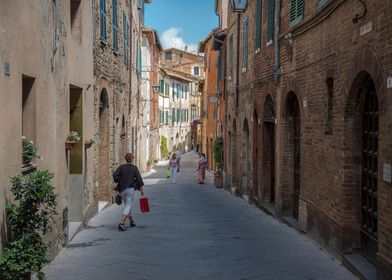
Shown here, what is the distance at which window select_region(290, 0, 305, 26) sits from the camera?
1121 centimetres

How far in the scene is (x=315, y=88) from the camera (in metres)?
10.2

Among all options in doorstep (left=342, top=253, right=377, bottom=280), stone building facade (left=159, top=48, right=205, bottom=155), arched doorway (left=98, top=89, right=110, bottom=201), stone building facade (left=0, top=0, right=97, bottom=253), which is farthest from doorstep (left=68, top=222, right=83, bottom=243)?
stone building facade (left=159, top=48, right=205, bottom=155)

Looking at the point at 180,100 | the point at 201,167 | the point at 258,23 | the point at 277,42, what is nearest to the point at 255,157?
the point at 258,23

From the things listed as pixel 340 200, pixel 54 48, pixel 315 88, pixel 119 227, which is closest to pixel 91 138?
pixel 119 227

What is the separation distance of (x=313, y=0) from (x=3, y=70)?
607 cm

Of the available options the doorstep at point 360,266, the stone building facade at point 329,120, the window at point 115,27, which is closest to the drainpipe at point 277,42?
the stone building facade at point 329,120

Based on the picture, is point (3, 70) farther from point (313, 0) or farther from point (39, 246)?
point (313, 0)

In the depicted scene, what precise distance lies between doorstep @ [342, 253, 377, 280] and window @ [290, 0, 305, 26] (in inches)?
192

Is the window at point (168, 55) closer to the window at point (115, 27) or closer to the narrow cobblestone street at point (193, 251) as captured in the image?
the window at point (115, 27)

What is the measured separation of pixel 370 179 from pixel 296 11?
465 cm

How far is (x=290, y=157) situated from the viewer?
1291cm

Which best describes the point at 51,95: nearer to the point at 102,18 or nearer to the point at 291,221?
the point at 291,221

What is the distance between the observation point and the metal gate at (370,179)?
786cm

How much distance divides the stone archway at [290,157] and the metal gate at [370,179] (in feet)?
13.9
